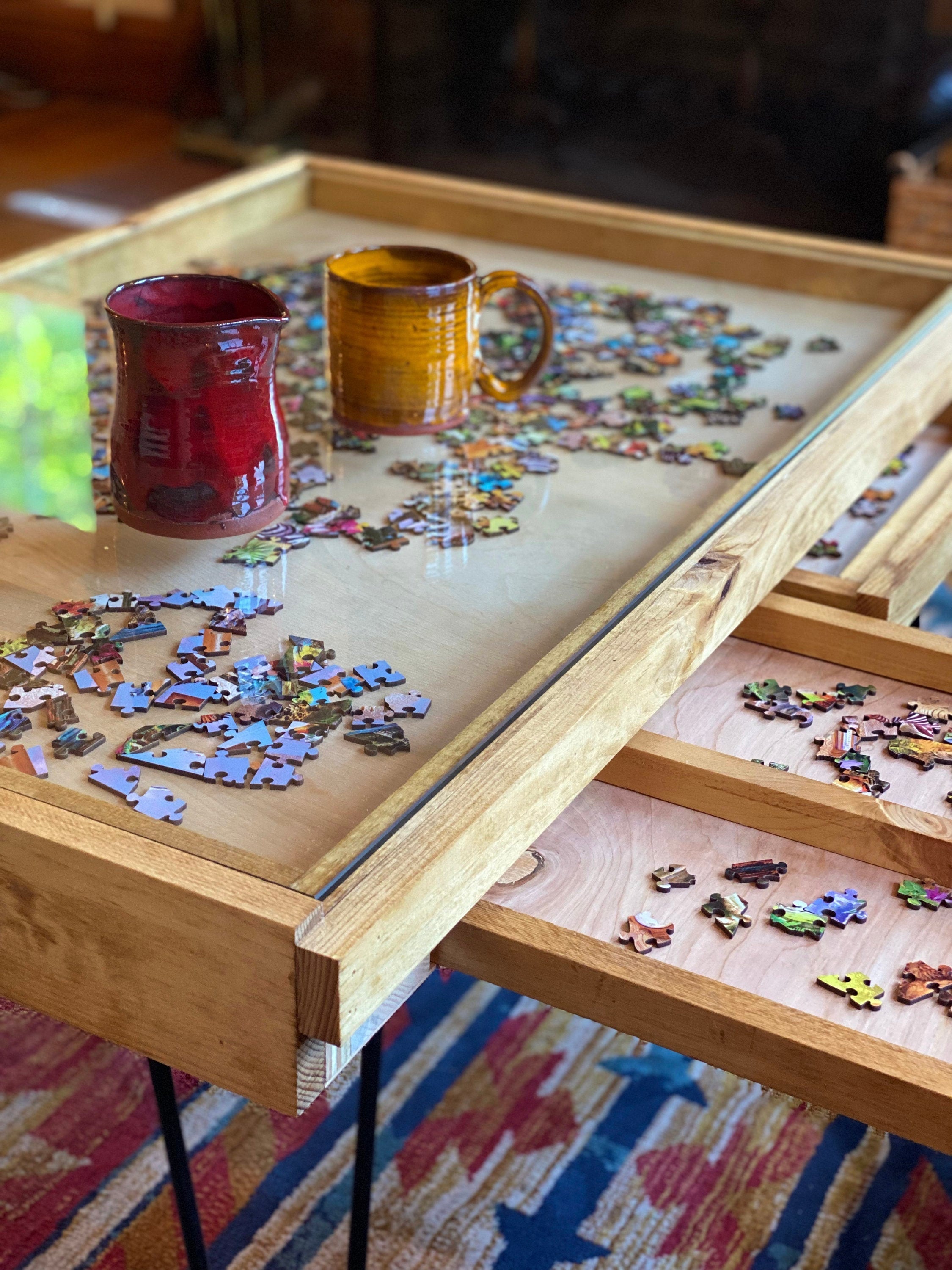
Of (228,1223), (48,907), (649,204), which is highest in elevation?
(48,907)

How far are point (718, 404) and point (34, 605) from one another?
2.15 ft

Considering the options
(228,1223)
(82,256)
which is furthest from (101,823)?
(82,256)

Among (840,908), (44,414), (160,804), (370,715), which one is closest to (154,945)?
(160,804)

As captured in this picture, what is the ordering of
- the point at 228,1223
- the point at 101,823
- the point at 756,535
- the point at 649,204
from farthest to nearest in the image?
the point at 649,204
the point at 228,1223
the point at 756,535
the point at 101,823

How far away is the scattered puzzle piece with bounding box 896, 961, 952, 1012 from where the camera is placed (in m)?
0.78

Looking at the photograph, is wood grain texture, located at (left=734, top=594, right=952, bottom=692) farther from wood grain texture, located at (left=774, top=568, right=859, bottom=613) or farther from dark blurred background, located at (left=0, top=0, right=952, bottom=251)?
dark blurred background, located at (left=0, top=0, right=952, bottom=251)

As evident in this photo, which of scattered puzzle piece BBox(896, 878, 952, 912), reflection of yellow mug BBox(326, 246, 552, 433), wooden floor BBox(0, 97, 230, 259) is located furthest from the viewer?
wooden floor BBox(0, 97, 230, 259)

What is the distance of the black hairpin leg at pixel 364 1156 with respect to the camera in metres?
0.99

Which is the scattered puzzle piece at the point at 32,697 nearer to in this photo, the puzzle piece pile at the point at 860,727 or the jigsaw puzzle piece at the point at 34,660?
the jigsaw puzzle piece at the point at 34,660

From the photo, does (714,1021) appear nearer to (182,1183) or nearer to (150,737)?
(150,737)

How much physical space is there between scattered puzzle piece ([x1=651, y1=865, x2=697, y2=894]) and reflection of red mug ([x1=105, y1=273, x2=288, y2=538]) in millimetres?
377

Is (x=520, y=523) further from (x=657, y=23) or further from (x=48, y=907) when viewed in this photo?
(x=657, y=23)

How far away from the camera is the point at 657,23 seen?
344cm

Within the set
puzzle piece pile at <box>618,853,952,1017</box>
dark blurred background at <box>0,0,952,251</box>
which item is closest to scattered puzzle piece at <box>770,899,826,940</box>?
puzzle piece pile at <box>618,853,952,1017</box>
